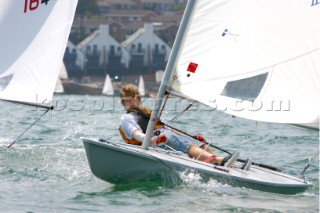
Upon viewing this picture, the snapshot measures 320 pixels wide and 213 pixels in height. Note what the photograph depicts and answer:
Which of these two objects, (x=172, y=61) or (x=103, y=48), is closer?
(x=172, y=61)

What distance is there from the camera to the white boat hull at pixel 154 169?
6.88m

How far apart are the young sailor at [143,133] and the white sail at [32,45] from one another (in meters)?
1.22

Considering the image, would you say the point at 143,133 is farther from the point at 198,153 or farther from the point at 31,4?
the point at 31,4

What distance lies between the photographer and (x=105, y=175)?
7.06 metres

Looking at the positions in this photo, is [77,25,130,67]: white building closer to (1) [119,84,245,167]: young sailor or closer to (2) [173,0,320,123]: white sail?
(1) [119,84,245,167]: young sailor

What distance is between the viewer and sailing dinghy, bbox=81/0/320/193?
22.9ft

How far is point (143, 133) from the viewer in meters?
7.38

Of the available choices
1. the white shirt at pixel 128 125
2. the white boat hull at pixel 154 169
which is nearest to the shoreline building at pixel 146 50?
the white shirt at pixel 128 125

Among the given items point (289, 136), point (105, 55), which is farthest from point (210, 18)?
point (105, 55)

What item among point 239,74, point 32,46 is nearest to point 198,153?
point 239,74

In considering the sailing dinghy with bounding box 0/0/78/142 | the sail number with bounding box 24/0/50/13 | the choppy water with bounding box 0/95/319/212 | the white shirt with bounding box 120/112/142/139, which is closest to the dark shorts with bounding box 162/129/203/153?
the white shirt with bounding box 120/112/142/139

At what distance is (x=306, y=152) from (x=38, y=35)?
371cm

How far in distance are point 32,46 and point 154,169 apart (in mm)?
2454

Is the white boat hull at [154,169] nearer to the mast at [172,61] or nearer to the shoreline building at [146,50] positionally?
the mast at [172,61]
